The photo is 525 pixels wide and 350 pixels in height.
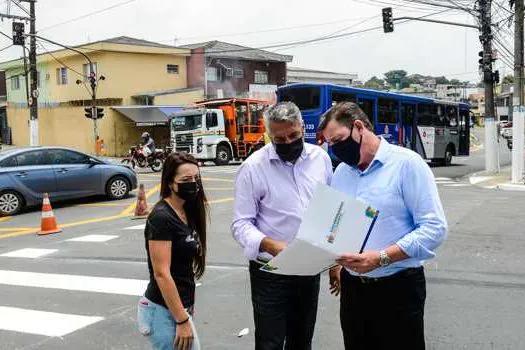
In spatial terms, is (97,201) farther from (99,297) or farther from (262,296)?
(262,296)

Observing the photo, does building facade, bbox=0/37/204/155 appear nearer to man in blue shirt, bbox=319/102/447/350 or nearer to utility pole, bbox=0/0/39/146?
utility pole, bbox=0/0/39/146

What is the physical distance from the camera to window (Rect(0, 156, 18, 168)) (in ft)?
42.9

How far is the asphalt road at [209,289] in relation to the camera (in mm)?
4918

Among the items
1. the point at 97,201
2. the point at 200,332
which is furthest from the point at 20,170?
Result: the point at 200,332

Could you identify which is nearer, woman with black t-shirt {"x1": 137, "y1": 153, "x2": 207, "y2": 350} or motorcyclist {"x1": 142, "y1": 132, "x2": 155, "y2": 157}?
woman with black t-shirt {"x1": 137, "y1": 153, "x2": 207, "y2": 350}

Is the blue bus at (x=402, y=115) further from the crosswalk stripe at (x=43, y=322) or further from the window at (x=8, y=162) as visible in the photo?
the crosswalk stripe at (x=43, y=322)

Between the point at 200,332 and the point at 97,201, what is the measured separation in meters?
10.7

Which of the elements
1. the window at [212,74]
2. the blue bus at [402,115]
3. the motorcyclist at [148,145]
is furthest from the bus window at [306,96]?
the window at [212,74]

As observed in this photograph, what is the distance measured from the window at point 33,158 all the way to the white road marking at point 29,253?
454 cm

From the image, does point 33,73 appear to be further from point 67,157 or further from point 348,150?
point 348,150

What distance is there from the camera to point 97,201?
15.1 meters

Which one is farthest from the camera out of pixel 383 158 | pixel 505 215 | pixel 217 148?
pixel 217 148

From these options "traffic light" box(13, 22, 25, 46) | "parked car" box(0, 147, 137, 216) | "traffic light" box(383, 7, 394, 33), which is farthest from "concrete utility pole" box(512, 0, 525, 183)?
"traffic light" box(13, 22, 25, 46)

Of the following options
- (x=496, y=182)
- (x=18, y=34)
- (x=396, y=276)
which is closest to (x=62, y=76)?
(x=18, y=34)
